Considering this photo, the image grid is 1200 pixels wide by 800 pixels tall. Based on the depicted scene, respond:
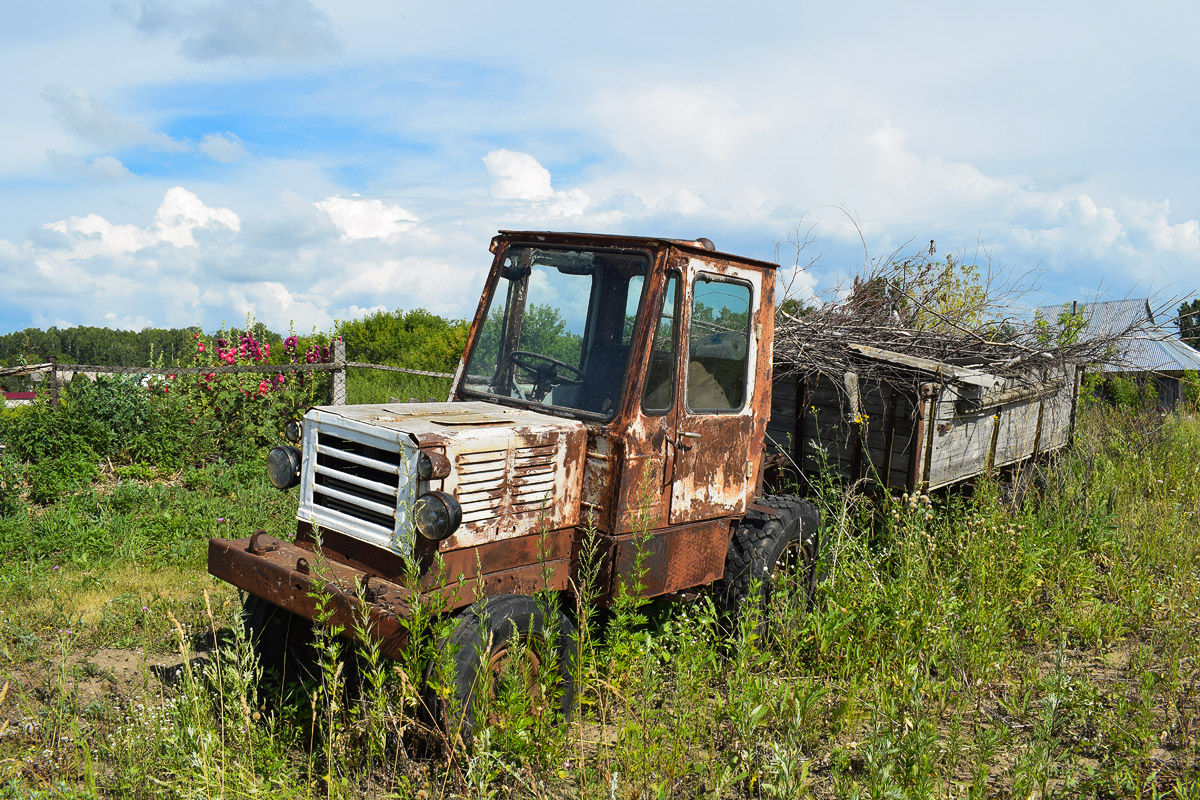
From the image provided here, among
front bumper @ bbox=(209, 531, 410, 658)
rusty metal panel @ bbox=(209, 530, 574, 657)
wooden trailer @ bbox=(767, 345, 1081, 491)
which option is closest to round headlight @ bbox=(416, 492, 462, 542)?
rusty metal panel @ bbox=(209, 530, 574, 657)

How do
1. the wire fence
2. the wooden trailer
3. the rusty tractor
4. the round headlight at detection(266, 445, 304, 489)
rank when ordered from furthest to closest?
the wire fence, the wooden trailer, the round headlight at detection(266, 445, 304, 489), the rusty tractor

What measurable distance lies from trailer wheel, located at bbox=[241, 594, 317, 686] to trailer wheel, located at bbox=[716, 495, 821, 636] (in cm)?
232

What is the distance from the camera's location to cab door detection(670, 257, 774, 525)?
4312 mm

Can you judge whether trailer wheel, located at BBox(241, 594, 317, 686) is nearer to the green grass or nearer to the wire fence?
the green grass

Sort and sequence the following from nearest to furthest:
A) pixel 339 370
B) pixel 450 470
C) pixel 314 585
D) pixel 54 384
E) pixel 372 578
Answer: pixel 314 585
pixel 450 470
pixel 372 578
pixel 54 384
pixel 339 370

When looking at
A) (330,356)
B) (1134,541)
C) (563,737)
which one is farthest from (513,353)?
(330,356)

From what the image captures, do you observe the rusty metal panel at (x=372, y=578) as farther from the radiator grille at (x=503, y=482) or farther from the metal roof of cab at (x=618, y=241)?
the metal roof of cab at (x=618, y=241)

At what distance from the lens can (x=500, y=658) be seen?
3.55 m

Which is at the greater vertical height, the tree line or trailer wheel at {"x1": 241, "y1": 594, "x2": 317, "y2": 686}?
the tree line

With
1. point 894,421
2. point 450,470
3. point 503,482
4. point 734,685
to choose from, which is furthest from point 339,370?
point 734,685

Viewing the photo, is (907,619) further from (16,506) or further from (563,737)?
(16,506)

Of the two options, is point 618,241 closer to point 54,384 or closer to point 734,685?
point 734,685

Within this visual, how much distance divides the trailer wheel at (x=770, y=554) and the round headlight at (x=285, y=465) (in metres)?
2.44

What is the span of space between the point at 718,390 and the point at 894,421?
2006 mm
